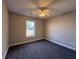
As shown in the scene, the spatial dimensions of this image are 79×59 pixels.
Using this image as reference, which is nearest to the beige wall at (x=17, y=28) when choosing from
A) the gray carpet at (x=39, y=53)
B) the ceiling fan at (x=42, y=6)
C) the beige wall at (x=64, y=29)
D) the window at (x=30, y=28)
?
the window at (x=30, y=28)

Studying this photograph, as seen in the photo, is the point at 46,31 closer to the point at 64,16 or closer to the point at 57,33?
the point at 57,33

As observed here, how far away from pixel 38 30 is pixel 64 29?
2.59 m

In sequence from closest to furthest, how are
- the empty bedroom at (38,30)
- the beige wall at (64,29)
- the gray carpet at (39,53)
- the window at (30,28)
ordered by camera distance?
the gray carpet at (39,53), the empty bedroom at (38,30), the beige wall at (64,29), the window at (30,28)

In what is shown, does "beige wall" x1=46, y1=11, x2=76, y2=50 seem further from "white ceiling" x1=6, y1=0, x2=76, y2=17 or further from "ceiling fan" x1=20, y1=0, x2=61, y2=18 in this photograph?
"ceiling fan" x1=20, y1=0, x2=61, y2=18

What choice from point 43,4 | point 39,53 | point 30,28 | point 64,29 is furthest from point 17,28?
point 64,29

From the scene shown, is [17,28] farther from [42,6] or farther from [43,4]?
[43,4]

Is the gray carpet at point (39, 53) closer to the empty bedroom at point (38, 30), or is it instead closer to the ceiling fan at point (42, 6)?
the empty bedroom at point (38, 30)

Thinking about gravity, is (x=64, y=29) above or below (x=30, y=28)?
below

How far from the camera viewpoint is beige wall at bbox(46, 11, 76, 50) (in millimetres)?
3371

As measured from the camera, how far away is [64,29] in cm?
393

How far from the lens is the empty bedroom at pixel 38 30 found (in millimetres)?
2892

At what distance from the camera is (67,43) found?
3711 mm

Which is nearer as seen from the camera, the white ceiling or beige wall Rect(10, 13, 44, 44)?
the white ceiling

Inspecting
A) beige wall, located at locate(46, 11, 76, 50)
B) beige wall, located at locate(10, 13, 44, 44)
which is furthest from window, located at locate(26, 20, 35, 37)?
beige wall, located at locate(46, 11, 76, 50)
